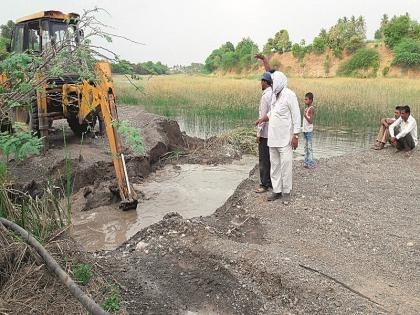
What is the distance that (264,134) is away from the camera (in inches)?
238

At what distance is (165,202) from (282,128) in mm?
2479

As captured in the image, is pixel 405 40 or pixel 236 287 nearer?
pixel 236 287

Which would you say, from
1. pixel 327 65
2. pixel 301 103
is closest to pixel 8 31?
pixel 301 103

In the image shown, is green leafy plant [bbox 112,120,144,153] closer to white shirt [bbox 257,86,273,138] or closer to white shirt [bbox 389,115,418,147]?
white shirt [bbox 257,86,273,138]

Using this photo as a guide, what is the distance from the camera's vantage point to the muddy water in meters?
5.67

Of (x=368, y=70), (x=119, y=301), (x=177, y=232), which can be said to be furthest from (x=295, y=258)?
(x=368, y=70)

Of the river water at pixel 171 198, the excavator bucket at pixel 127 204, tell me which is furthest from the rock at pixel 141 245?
the excavator bucket at pixel 127 204

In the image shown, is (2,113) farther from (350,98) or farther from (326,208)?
(350,98)

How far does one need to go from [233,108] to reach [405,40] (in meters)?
33.2

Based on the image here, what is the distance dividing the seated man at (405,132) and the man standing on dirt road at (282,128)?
3.56 meters

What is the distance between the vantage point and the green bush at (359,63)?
1679 inches

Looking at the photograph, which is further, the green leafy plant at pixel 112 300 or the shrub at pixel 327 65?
the shrub at pixel 327 65

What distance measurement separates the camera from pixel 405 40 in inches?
1655

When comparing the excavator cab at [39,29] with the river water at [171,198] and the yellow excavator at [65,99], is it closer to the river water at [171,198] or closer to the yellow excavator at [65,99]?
the yellow excavator at [65,99]
